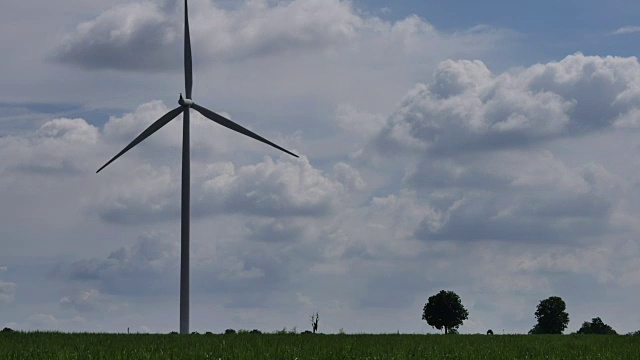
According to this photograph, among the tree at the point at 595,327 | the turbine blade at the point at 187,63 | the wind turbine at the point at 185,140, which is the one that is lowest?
the tree at the point at 595,327

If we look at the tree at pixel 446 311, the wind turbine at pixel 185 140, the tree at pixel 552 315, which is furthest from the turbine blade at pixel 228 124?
the tree at pixel 552 315

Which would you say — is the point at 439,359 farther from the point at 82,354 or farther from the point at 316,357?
the point at 82,354

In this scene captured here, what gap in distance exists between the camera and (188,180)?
2427 inches

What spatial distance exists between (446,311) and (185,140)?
56.6 meters

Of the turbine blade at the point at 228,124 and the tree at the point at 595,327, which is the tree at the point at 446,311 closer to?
the tree at the point at 595,327

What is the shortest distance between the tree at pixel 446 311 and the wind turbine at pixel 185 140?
5152cm

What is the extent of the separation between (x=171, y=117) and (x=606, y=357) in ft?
154

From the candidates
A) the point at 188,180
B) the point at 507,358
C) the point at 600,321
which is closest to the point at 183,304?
the point at 188,180

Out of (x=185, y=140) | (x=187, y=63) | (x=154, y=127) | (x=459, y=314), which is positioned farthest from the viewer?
(x=459, y=314)

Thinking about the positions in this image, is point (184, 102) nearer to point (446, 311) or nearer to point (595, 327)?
point (446, 311)

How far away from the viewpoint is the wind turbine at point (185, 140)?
61.0 metres

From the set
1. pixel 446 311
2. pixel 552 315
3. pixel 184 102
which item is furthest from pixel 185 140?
pixel 552 315

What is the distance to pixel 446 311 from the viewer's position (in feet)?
360

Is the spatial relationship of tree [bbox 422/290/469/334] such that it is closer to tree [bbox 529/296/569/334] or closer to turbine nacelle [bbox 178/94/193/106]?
tree [bbox 529/296/569/334]
